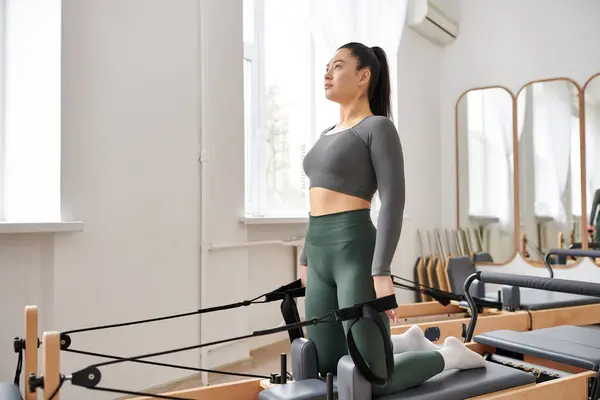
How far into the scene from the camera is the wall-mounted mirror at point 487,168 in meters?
5.54

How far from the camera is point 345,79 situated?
6.20 ft

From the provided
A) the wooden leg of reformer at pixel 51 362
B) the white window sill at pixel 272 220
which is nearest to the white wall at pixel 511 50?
the white window sill at pixel 272 220

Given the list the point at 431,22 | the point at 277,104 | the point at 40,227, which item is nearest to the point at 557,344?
the point at 40,227

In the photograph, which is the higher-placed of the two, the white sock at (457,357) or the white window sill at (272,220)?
the white window sill at (272,220)

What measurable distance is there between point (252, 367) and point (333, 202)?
6.92 ft

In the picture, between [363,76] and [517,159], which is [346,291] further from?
[517,159]

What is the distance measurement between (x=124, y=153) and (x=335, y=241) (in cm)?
162

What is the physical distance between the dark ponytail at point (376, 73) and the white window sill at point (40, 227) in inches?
59.3

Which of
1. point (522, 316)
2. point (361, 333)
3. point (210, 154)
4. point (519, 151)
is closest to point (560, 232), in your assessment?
point (519, 151)

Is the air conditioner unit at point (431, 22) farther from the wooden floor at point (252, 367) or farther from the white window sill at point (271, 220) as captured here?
the wooden floor at point (252, 367)

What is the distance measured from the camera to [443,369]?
6.20 ft

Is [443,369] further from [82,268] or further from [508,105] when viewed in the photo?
[508,105]

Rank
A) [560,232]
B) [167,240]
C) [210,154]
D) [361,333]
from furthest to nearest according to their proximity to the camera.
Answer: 1. [560,232]
2. [210,154]
3. [167,240]
4. [361,333]

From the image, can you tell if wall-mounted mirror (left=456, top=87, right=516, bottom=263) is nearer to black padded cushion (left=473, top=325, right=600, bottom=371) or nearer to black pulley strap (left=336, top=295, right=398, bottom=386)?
black padded cushion (left=473, top=325, right=600, bottom=371)
